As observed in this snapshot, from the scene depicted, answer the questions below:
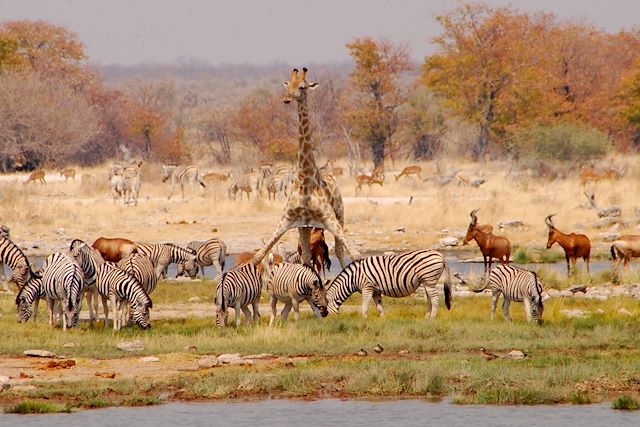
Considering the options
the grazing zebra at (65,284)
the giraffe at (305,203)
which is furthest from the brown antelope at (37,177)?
the grazing zebra at (65,284)

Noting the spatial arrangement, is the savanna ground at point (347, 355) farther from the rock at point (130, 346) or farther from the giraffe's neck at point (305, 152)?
the giraffe's neck at point (305, 152)

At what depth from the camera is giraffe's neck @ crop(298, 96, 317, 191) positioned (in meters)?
19.5

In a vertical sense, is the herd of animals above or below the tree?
below

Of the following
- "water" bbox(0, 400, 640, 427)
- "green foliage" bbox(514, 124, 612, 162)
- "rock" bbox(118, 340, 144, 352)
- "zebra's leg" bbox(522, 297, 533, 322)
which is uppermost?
"green foliage" bbox(514, 124, 612, 162)

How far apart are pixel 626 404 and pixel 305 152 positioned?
8.50 meters

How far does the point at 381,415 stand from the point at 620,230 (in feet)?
69.8

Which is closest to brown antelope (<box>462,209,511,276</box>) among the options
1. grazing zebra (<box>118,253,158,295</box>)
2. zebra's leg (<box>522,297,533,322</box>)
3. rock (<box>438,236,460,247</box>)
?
rock (<box>438,236,460,247</box>)

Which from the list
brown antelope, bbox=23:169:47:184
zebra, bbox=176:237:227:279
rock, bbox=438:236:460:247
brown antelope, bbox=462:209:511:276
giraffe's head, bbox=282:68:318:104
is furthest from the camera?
brown antelope, bbox=23:169:47:184

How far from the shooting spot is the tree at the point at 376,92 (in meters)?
58.2

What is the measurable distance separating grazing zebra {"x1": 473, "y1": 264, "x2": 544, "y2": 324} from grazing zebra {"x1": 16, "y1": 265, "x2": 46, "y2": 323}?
585 centimetres

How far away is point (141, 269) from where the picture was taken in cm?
1784

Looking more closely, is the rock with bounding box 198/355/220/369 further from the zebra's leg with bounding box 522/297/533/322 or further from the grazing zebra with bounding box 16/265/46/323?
the zebra's leg with bounding box 522/297/533/322

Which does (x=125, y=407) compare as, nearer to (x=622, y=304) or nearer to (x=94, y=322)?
(x=94, y=322)

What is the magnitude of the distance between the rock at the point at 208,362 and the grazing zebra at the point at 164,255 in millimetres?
7673
